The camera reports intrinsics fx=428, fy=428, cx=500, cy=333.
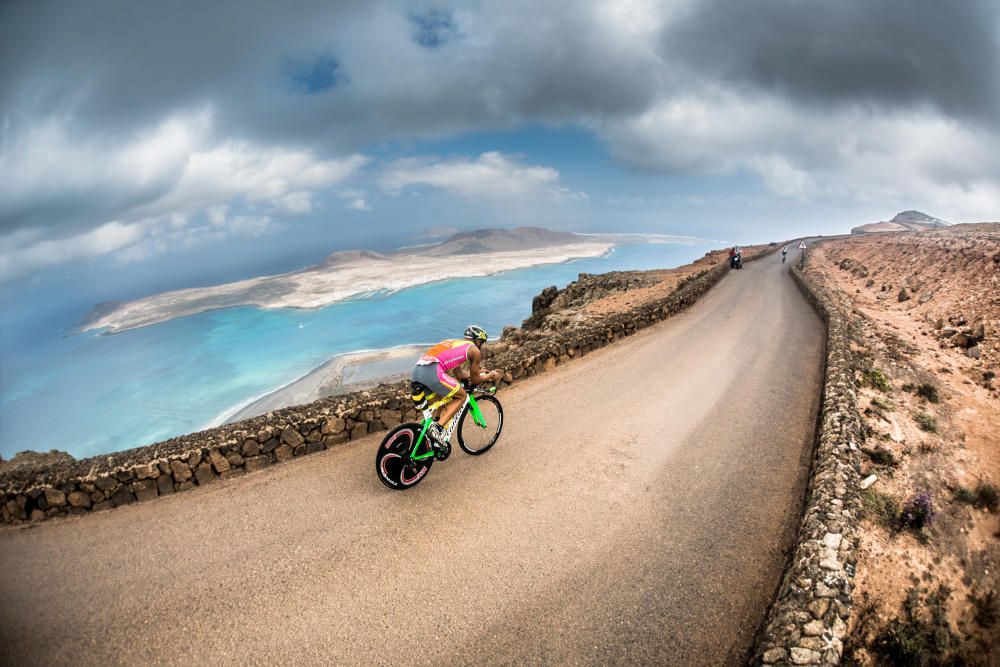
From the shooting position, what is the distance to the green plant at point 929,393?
10.9 metres

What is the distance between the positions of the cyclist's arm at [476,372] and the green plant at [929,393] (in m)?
11.8

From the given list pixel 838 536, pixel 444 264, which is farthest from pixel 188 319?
pixel 838 536

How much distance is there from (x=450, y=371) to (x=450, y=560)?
2595 mm

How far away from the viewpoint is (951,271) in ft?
86.5

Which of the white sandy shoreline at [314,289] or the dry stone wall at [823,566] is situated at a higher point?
the white sandy shoreline at [314,289]

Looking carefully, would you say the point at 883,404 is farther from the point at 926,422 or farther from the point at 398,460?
the point at 398,460

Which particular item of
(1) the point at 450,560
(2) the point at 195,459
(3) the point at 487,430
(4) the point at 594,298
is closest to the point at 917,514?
(3) the point at 487,430

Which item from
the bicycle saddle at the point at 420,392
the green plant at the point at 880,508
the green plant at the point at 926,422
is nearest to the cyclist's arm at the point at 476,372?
the bicycle saddle at the point at 420,392

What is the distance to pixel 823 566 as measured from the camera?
466 cm

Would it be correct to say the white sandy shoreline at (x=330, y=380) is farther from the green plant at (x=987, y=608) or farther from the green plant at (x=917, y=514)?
the green plant at (x=987, y=608)

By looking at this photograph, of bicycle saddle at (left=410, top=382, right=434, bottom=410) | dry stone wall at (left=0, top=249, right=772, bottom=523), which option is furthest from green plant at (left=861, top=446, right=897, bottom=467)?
dry stone wall at (left=0, top=249, right=772, bottom=523)

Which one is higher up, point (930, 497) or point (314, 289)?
point (314, 289)

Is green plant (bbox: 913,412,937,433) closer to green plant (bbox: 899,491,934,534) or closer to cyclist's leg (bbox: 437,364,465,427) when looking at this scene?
green plant (bbox: 899,491,934,534)

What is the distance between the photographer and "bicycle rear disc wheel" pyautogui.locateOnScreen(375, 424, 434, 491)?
20.6 ft
